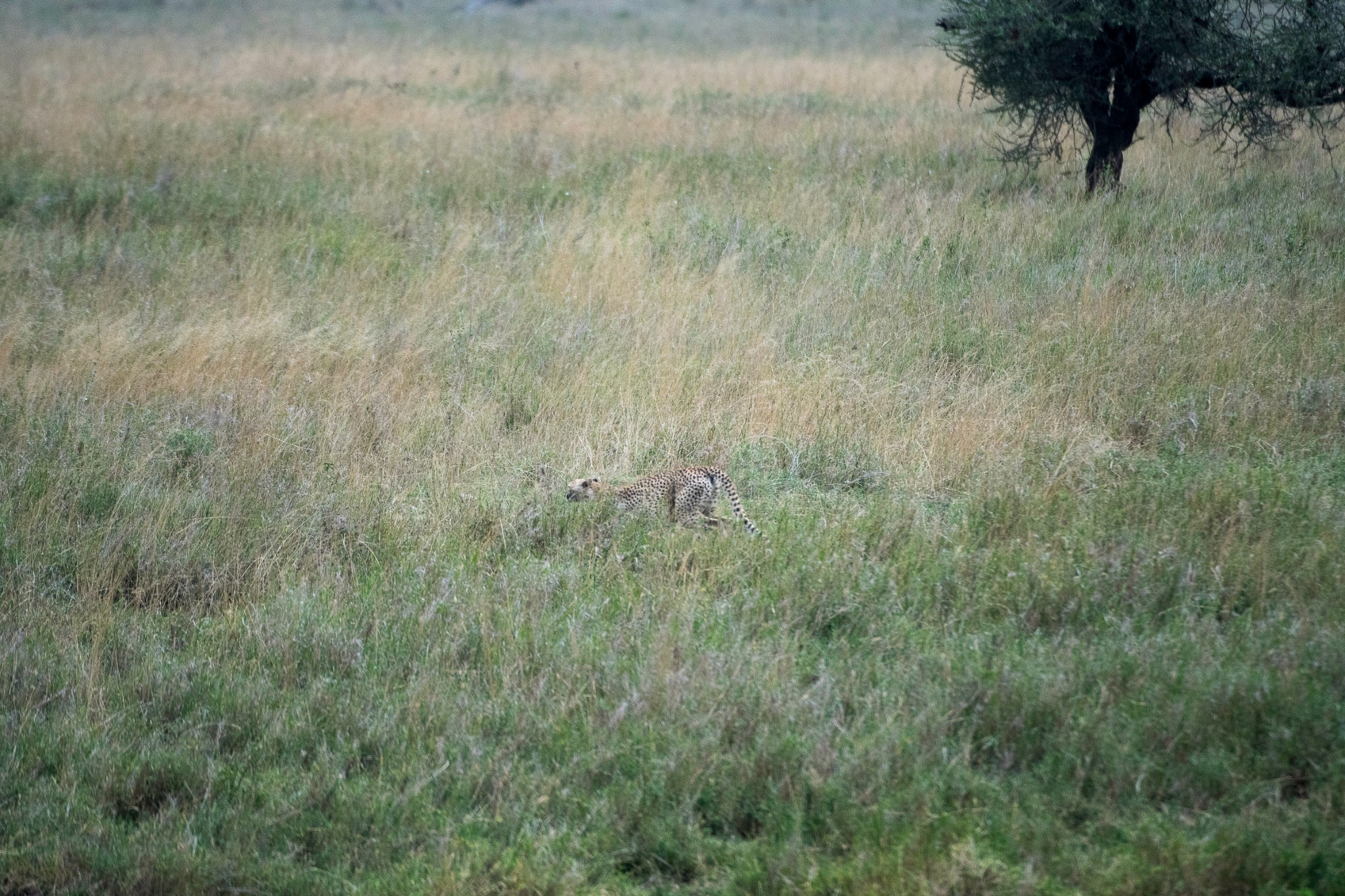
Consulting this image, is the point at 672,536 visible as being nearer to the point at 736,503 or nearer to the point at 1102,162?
the point at 736,503

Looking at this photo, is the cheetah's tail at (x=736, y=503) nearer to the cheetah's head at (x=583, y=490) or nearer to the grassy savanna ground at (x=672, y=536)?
the grassy savanna ground at (x=672, y=536)

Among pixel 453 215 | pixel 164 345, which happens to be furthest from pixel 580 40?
pixel 164 345

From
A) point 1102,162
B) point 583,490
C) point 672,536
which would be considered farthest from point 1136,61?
point 672,536

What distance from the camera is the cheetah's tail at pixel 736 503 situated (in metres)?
5.46

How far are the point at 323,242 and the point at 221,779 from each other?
745cm

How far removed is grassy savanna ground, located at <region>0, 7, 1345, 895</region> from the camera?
3469 mm

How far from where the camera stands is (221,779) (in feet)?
12.1

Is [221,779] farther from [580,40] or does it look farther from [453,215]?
[580,40]

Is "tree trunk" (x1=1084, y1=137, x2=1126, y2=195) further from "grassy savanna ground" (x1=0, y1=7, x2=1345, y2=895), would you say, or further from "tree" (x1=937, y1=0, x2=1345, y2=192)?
"grassy savanna ground" (x1=0, y1=7, x2=1345, y2=895)

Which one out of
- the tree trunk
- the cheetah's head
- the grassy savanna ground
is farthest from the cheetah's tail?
the tree trunk

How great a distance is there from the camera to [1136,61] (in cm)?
1119

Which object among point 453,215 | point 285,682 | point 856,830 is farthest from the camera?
point 453,215

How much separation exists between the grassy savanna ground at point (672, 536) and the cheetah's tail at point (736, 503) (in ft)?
0.65

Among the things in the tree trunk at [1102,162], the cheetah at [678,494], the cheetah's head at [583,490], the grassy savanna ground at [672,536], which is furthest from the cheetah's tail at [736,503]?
the tree trunk at [1102,162]
